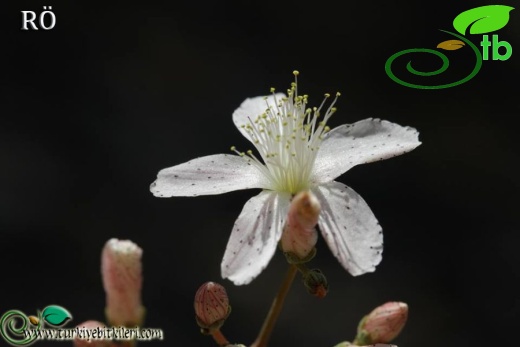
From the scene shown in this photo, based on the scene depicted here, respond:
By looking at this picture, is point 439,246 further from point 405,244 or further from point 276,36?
point 276,36

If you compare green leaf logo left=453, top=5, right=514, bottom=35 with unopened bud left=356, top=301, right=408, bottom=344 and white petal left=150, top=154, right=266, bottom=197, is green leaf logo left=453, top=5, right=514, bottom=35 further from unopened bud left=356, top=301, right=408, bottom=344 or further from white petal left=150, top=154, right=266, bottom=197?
→ unopened bud left=356, top=301, right=408, bottom=344

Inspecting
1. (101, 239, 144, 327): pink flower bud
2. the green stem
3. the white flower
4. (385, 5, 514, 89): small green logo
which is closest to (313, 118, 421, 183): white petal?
the white flower

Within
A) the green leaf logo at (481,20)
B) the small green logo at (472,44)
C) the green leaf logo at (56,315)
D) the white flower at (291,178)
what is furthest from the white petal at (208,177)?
the green leaf logo at (481,20)

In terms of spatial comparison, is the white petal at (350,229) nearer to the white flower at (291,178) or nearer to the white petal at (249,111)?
the white flower at (291,178)

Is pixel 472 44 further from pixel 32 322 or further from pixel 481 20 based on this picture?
pixel 32 322

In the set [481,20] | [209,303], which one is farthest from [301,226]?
[481,20]
